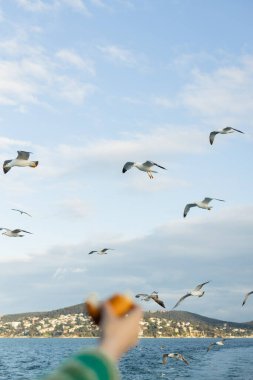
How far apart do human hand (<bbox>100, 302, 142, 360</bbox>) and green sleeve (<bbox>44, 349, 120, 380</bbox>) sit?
0.29ft

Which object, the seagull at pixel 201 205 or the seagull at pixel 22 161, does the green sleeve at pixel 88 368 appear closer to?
the seagull at pixel 22 161

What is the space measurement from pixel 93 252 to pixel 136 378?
3614 cm

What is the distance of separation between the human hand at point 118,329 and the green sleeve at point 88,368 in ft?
0.29

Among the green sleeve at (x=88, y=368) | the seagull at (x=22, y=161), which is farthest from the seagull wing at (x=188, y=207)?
the green sleeve at (x=88, y=368)

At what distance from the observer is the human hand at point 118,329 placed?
143 centimetres

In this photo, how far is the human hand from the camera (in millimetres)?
1426

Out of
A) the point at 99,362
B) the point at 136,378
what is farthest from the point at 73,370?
the point at 136,378

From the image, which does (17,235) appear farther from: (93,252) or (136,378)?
(136,378)

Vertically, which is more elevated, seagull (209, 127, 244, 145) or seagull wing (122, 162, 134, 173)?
seagull (209, 127, 244, 145)

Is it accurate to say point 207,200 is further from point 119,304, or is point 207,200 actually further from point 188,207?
Answer: point 119,304

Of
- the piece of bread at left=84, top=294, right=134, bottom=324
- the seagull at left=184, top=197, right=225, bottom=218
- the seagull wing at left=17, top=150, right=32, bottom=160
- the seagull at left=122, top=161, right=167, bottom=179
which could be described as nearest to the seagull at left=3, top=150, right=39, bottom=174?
the seagull wing at left=17, top=150, right=32, bottom=160

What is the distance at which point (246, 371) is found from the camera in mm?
83875

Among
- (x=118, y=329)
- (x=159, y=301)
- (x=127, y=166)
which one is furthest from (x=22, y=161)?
(x=118, y=329)

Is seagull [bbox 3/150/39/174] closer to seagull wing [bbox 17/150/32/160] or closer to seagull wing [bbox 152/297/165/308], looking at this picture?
seagull wing [bbox 17/150/32/160]
